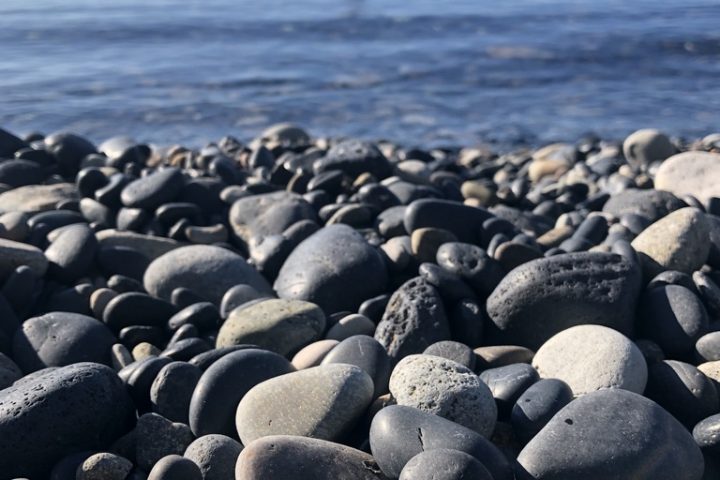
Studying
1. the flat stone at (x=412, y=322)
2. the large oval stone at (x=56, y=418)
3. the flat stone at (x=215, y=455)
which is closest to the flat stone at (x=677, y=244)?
the flat stone at (x=412, y=322)

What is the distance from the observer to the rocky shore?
103 inches

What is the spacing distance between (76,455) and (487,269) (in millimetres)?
1947

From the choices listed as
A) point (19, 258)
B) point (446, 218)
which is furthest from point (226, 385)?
point (446, 218)

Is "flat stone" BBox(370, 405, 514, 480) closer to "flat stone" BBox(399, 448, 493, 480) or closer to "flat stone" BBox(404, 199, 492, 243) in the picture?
"flat stone" BBox(399, 448, 493, 480)

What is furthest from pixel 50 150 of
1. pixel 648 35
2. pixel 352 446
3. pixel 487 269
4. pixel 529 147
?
pixel 648 35

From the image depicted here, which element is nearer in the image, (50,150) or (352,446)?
(352,446)

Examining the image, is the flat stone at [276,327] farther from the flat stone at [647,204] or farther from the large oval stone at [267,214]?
the flat stone at [647,204]

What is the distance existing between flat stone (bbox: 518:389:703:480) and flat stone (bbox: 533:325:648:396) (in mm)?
311

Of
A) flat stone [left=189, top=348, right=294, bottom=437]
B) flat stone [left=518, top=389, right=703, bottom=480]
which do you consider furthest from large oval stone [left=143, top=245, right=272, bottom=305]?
flat stone [left=518, top=389, right=703, bottom=480]

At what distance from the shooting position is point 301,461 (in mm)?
2492

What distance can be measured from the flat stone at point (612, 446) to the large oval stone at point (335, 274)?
1.50 m

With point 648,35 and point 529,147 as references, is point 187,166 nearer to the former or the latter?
point 529,147

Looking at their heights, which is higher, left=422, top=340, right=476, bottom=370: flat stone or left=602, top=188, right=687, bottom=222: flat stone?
left=422, top=340, right=476, bottom=370: flat stone

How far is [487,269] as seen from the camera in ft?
12.7
